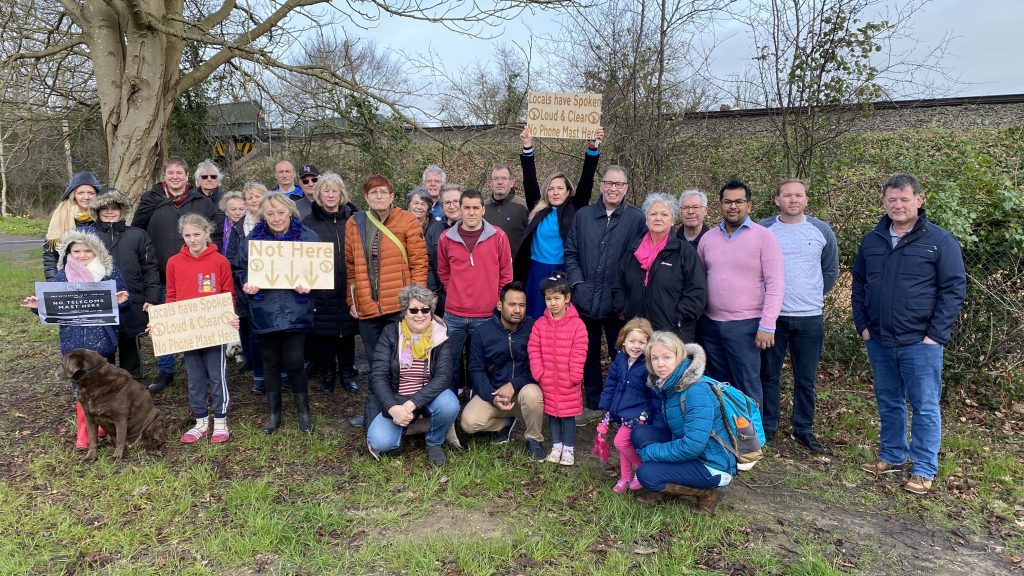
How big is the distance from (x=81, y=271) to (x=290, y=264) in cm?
171

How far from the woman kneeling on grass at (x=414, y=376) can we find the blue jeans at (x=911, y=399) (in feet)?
10.5

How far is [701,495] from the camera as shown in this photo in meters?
3.79

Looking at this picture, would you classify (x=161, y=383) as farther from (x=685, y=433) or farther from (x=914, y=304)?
(x=914, y=304)

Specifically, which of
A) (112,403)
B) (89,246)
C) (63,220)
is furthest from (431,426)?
(63,220)

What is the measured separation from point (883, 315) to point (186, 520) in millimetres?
4853

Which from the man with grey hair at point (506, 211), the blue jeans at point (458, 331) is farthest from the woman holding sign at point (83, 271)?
the man with grey hair at point (506, 211)

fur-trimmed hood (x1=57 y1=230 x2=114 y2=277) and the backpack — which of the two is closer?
the backpack

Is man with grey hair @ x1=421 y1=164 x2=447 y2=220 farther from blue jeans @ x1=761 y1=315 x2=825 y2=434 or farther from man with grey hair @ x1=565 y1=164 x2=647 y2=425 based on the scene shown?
blue jeans @ x1=761 y1=315 x2=825 y2=434

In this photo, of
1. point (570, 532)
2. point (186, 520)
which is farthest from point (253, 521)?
point (570, 532)

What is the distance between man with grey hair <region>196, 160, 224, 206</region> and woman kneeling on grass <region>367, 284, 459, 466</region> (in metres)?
2.91

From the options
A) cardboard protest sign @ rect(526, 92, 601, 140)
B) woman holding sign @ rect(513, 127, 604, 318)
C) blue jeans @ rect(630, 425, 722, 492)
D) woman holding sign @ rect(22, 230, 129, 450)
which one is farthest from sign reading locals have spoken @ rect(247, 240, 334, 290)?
blue jeans @ rect(630, 425, 722, 492)

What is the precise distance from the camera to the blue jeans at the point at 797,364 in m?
4.61

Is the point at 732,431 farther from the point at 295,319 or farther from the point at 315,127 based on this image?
the point at 315,127

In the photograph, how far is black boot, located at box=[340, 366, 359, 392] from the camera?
610 centimetres
